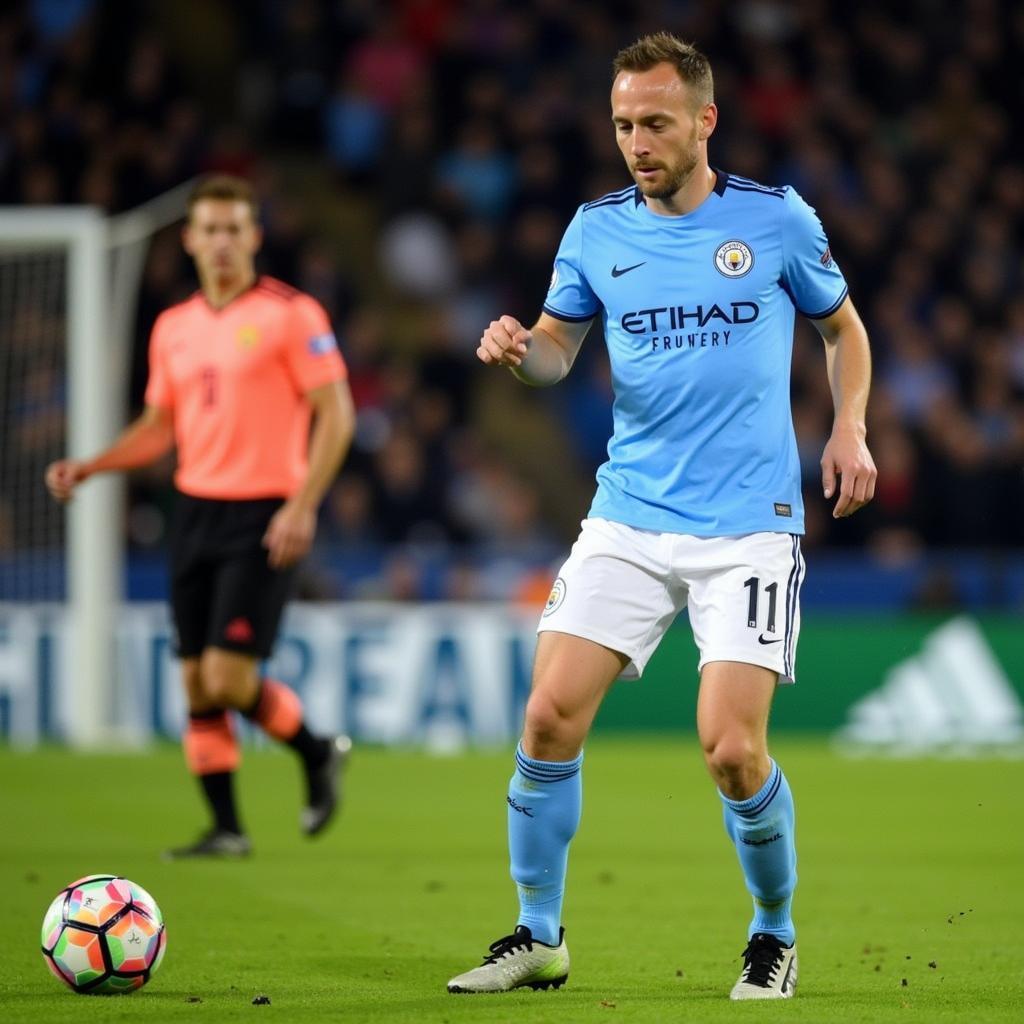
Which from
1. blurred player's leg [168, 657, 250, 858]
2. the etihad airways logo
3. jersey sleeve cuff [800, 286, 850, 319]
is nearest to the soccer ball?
the etihad airways logo

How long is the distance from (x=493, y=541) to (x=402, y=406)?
1.32 metres

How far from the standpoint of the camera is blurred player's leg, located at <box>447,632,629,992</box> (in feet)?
16.4

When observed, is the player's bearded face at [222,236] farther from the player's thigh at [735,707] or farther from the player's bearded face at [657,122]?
the player's thigh at [735,707]

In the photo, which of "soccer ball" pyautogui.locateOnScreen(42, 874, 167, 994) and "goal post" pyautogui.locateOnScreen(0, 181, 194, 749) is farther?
"goal post" pyautogui.locateOnScreen(0, 181, 194, 749)

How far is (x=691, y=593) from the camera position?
16.8 feet

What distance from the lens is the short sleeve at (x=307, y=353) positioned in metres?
8.20

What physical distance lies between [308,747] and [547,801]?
3.37m

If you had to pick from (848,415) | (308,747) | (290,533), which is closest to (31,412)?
(308,747)

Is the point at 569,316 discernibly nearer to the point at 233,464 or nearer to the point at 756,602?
the point at 756,602

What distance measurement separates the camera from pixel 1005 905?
6.86 metres

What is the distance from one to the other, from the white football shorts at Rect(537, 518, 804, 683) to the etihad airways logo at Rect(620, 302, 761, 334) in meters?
0.52

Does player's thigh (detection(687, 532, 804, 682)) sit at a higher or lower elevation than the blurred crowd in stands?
lower

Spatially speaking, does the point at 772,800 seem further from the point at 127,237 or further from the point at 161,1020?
the point at 127,237

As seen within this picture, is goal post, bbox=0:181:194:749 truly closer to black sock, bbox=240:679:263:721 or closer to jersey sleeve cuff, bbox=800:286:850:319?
black sock, bbox=240:679:263:721
